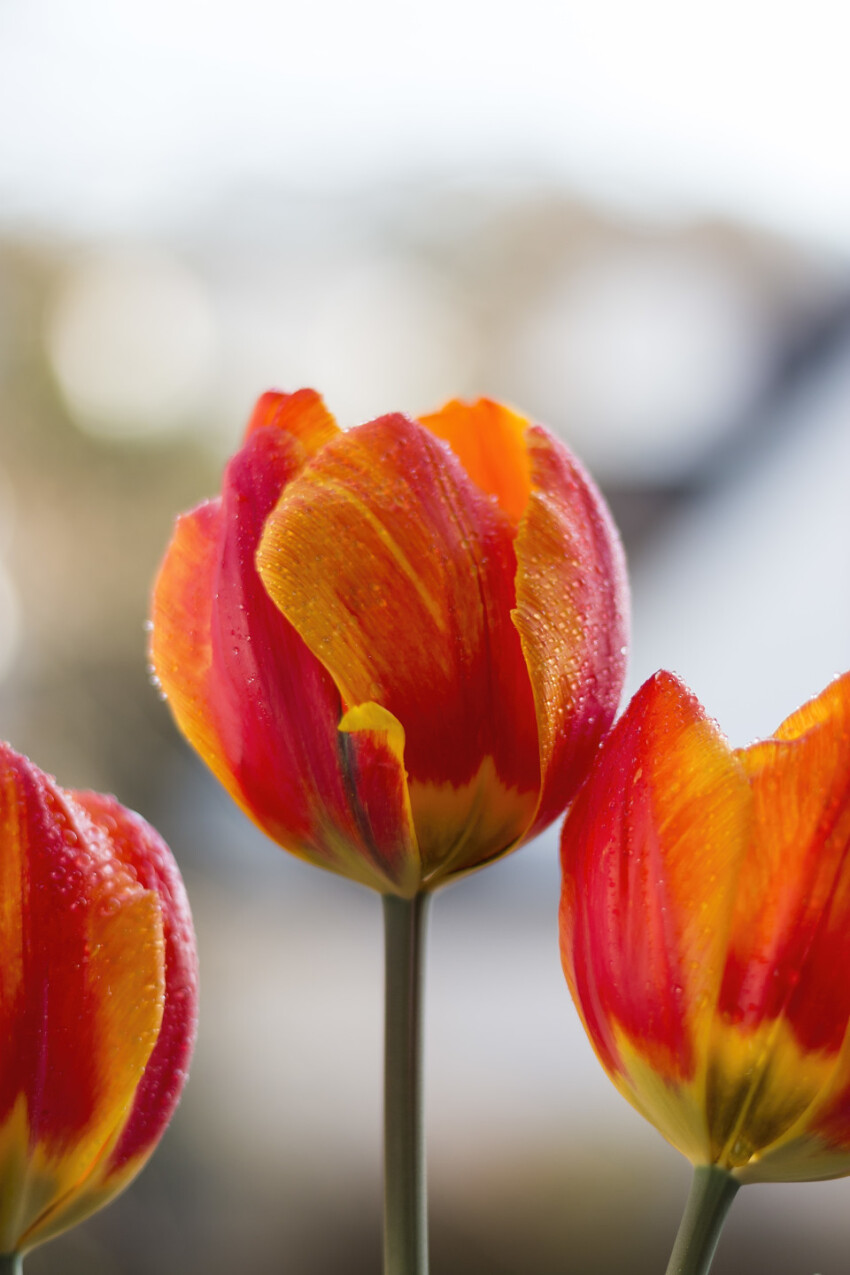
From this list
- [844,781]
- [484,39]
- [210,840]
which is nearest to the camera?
[844,781]

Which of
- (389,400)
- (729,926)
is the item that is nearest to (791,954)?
(729,926)

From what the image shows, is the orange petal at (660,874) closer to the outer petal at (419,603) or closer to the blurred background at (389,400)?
the outer petal at (419,603)

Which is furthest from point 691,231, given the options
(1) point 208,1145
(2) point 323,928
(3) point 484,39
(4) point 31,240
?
(1) point 208,1145

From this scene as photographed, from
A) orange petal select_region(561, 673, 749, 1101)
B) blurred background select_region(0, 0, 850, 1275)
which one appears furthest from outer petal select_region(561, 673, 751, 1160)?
blurred background select_region(0, 0, 850, 1275)

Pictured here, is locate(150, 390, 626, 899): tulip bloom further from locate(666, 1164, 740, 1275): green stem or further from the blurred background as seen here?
the blurred background

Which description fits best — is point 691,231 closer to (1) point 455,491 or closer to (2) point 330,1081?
(2) point 330,1081

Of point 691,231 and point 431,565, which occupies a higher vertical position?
point 691,231
